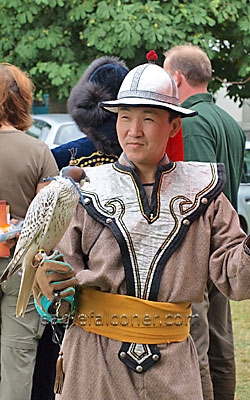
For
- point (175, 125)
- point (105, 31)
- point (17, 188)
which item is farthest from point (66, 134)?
point (175, 125)

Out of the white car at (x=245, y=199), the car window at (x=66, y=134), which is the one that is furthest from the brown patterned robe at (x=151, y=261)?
the car window at (x=66, y=134)

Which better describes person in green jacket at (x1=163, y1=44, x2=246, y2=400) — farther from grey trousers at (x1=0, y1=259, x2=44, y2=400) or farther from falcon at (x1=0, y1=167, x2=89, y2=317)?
falcon at (x1=0, y1=167, x2=89, y2=317)

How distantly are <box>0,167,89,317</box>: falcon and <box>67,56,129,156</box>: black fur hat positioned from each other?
1.24m

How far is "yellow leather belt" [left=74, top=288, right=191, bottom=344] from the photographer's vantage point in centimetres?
262

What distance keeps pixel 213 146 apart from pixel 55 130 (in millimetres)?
6734

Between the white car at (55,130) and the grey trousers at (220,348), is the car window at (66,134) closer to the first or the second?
the white car at (55,130)

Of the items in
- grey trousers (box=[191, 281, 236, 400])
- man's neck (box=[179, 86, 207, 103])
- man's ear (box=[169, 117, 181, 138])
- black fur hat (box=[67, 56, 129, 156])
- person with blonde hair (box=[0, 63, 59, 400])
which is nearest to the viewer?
man's ear (box=[169, 117, 181, 138])

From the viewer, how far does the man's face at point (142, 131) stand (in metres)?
2.64

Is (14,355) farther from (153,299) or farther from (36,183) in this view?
(153,299)

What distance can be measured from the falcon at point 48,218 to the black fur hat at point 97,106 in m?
1.24

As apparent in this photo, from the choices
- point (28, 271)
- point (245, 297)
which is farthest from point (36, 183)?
point (245, 297)

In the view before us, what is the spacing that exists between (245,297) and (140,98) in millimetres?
781

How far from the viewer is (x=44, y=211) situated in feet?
8.05

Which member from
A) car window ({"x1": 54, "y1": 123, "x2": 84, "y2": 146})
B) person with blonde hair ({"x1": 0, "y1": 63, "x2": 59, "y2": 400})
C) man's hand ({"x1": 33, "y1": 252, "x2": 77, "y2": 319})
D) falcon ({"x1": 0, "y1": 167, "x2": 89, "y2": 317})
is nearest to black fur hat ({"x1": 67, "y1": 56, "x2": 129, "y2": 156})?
person with blonde hair ({"x1": 0, "y1": 63, "x2": 59, "y2": 400})
